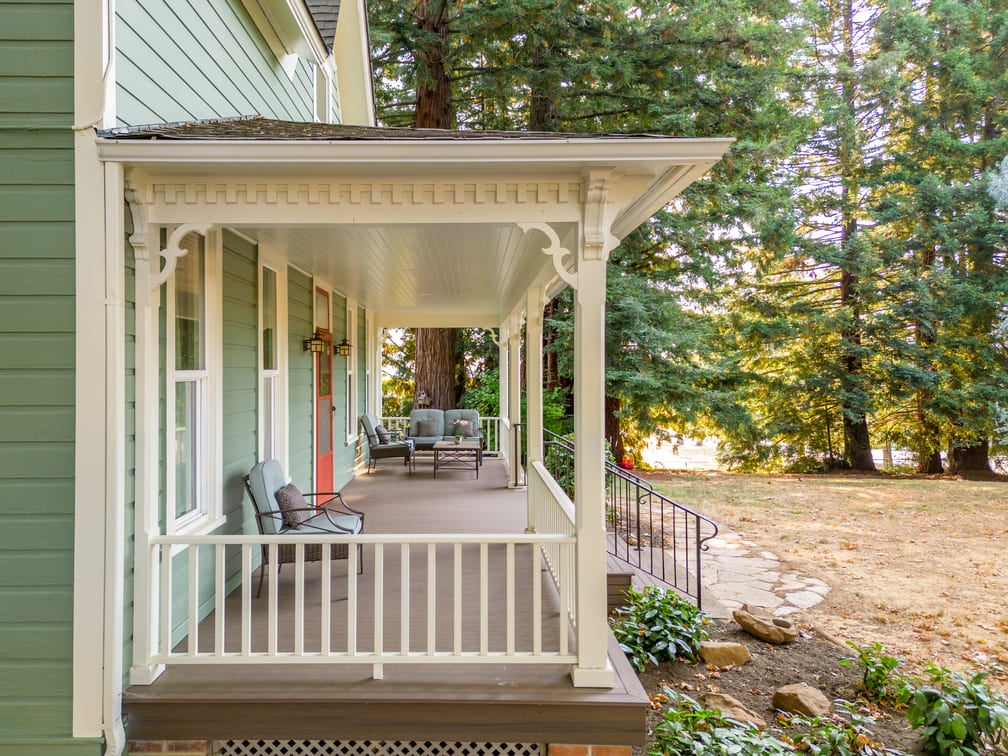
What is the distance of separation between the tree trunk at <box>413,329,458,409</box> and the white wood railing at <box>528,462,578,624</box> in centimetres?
856

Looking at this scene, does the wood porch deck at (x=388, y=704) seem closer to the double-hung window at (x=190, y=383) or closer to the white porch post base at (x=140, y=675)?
the white porch post base at (x=140, y=675)

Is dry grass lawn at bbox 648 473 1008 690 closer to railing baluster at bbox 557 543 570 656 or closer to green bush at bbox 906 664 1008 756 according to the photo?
green bush at bbox 906 664 1008 756

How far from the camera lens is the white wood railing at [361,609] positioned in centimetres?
330

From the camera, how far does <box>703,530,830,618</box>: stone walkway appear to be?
665 cm

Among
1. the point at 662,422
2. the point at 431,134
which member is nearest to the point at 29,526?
the point at 431,134

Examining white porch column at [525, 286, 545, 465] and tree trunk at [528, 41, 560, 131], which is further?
tree trunk at [528, 41, 560, 131]

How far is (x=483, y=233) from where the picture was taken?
15.0 ft

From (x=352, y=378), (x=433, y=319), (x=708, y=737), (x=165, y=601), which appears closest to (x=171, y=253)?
(x=165, y=601)

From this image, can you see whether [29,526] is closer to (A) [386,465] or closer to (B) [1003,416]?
(A) [386,465]

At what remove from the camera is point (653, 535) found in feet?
31.1

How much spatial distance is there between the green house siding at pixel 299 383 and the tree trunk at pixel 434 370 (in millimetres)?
7635

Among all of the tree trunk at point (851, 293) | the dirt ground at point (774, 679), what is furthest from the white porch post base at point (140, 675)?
the tree trunk at point (851, 293)

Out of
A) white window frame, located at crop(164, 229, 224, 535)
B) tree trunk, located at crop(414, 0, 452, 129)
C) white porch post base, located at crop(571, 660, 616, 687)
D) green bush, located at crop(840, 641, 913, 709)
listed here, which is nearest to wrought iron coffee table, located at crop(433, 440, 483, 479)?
white window frame, located at crop(164, 229, 224, 535)

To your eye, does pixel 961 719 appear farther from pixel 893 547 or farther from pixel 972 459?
pixel 972 459
